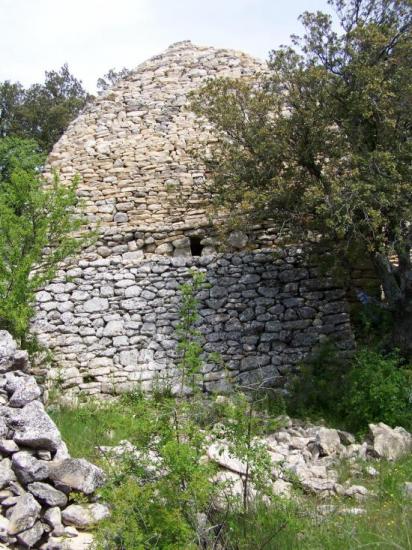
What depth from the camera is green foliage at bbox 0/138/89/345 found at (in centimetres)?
746

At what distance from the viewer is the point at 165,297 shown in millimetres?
8547

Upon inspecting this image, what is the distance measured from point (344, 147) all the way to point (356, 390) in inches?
123

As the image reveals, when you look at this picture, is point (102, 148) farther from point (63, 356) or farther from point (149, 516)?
point (149, 516)

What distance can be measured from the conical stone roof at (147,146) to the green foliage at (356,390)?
10.1ft

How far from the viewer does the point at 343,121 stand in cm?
757

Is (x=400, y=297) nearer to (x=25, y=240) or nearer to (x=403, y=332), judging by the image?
(x=403, y=332)

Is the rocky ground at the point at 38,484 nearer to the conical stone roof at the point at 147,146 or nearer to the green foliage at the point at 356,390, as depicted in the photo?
the green foliage at the point at 356,390

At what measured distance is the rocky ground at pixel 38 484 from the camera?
13.1 ft

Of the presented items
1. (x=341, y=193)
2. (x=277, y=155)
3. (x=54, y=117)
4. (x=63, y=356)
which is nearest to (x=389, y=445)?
(x=341, y=193)

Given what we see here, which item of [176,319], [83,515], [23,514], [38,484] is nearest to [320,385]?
[176,319]

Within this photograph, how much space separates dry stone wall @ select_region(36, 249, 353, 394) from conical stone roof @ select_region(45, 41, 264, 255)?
1.04m

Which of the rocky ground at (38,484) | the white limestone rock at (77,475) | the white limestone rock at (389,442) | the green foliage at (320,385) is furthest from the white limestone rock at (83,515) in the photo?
the green foliage at (320,385)

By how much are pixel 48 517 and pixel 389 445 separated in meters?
3.28

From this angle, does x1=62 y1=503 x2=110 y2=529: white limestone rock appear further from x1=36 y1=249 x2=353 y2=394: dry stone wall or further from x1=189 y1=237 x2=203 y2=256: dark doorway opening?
x1=189 y1=237 x2=203 y2=256: dark doorway opening
